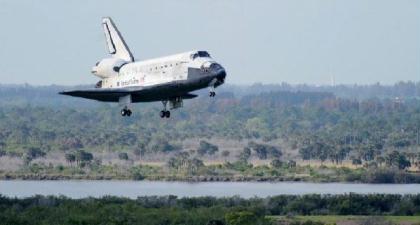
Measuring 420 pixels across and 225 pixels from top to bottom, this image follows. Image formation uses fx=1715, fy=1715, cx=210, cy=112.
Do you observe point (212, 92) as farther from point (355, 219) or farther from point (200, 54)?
point (355, 219)

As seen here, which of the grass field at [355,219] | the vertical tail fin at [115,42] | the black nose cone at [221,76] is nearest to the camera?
the black nose cone at [221,76]

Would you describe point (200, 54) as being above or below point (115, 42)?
below

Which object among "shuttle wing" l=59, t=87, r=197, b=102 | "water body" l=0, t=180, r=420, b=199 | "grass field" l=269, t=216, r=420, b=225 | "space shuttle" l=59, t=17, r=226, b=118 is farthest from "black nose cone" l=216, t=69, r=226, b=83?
"water body" l=0, t=180, r=420, b=199

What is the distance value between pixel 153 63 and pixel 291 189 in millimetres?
78753

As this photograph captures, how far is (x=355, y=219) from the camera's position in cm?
10875

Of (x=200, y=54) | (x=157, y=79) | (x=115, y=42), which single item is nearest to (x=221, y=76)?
(x=200, y=54)

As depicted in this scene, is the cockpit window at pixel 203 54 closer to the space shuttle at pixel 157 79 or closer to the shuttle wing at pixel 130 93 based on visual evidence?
the space shuttle at pixel 157 79

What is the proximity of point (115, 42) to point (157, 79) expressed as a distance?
711 cm

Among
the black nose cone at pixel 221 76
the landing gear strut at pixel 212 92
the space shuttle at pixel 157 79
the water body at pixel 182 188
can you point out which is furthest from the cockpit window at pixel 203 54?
the water body at pixel 182 188

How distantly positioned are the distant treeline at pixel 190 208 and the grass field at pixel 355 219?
2015 mm

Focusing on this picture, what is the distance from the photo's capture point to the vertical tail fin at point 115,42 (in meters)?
A: 66.1

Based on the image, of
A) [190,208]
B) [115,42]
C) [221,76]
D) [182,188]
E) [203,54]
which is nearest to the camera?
[221,76]

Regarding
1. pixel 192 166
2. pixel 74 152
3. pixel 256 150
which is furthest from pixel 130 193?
pixel 256 150

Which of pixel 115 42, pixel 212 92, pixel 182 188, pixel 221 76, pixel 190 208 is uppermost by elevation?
pixel 115 42
